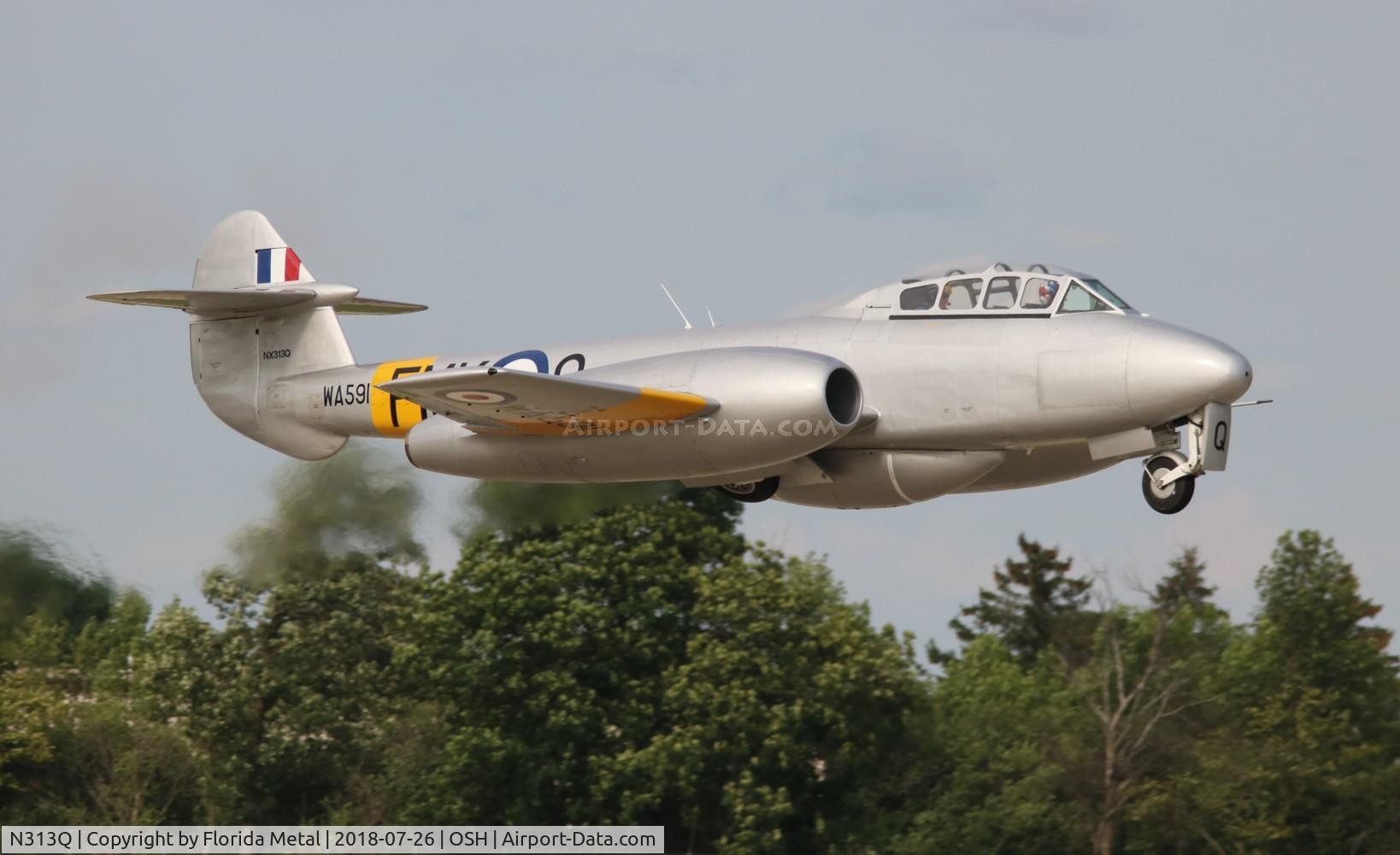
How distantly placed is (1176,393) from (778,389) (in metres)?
3.41

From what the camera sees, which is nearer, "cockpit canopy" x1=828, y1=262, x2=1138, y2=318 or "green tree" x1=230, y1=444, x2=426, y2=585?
"cockpit canopy" x1=828, y1=262, x2=1138, y2=318

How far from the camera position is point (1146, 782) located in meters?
40.3

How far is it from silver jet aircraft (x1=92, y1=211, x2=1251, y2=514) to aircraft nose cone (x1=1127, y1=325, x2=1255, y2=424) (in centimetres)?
2

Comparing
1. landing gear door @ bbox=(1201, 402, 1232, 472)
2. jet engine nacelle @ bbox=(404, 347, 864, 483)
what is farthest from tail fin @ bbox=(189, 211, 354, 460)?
landing gear door @ bbox=(1201, 402, 1232, 472)

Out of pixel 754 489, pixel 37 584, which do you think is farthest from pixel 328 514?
pixel 754 489

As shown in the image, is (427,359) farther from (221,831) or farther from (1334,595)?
(1334,595)

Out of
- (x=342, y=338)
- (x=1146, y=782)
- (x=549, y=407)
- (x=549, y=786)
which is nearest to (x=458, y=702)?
(x=549, y=786)

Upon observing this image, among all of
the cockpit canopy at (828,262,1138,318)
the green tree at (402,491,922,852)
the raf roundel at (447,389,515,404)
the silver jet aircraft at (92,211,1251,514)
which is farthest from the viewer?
the green tree at (402,491,922,852)

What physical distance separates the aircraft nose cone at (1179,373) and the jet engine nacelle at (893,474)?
176cm

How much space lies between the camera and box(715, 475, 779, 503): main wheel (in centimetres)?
1866

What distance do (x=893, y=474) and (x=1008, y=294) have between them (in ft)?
6.89

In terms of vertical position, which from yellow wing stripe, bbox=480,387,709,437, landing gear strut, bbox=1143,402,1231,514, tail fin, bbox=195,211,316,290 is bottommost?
landing gear strut, bbox=1143,402,1231,514

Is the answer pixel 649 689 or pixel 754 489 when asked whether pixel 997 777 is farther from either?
pixel 754 489

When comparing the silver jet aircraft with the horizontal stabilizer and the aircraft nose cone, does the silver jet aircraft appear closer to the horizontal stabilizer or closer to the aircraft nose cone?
the aircraft nose cone
